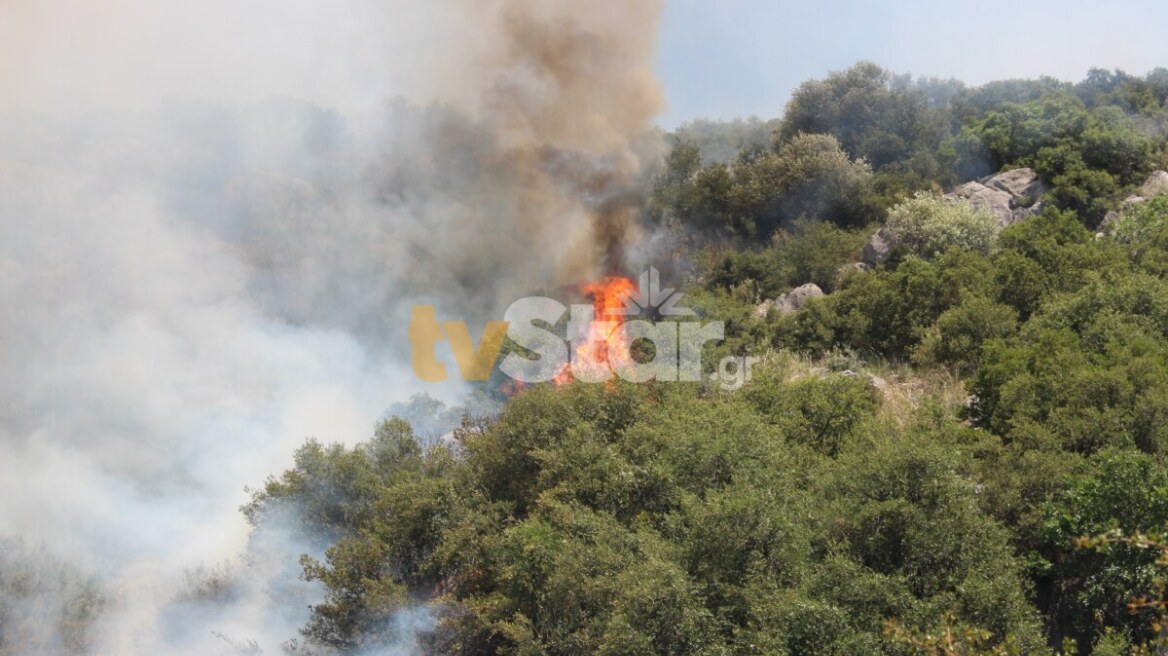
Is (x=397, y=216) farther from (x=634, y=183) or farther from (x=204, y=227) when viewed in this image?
(x=634, y=183)

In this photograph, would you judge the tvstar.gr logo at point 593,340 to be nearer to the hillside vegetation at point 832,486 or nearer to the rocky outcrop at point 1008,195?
the hillside vegetation at point 832,486

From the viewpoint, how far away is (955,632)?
9.38 meters

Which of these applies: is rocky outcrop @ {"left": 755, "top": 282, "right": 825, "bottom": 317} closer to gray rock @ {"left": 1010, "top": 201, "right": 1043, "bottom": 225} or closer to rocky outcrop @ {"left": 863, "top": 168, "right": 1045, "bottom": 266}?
rocky outcrop @ {"left": 863, "top": 168, "right": 1045, "bottom": 266}

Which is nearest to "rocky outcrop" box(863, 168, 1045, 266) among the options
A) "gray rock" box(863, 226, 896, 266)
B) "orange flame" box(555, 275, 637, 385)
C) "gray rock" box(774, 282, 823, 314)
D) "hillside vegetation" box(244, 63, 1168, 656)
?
"gray rock" box(863, 226, 896, 266)

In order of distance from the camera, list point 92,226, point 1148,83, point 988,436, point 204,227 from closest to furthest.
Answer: point 988,436
point 92,226
point 204,227
point 1148,83

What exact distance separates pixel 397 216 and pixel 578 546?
1779 centimetres

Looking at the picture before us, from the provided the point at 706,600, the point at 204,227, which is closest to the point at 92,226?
the point at 204,227

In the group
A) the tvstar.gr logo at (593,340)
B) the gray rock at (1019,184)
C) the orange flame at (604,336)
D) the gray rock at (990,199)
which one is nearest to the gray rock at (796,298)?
the tvstar.gr logo at (593,340)

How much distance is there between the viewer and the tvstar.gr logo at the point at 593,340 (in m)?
22.2

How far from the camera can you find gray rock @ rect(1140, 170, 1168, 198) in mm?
29002

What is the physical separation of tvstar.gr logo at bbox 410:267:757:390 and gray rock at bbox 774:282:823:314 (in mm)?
2907

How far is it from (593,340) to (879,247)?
9.58 metres

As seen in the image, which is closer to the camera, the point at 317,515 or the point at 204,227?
the point at 317,515

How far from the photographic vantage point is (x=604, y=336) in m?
25.2
